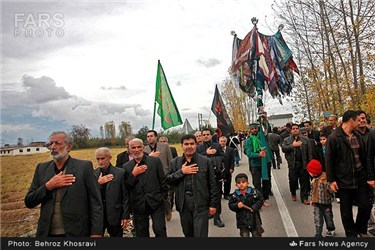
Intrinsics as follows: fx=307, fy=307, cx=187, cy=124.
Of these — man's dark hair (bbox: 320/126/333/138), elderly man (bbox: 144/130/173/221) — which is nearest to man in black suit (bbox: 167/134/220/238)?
elderly man (bbox: 144/130/173/221)

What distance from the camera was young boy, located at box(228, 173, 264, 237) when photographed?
4039mm

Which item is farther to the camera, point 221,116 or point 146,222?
point 221,116

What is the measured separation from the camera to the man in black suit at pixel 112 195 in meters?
3.82

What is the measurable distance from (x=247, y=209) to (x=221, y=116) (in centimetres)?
477

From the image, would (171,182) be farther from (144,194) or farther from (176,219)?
(176,219)

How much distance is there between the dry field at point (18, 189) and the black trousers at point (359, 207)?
13.7 ft

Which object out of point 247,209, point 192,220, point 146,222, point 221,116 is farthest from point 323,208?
point 221,116

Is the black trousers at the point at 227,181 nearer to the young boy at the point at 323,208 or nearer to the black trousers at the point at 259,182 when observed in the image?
the black trousers at the point at 259,182

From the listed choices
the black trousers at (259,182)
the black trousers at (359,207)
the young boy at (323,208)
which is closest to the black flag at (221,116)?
the black trousers at (259,182)

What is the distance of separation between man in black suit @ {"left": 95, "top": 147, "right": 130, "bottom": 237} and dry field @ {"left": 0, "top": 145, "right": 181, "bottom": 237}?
1959 millimetres

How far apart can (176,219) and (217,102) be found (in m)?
3.82

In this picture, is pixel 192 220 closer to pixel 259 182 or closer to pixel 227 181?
pixel 259 182

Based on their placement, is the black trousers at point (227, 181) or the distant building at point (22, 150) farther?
the black trousers at point (227, 181)

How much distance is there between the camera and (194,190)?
12.6ft
